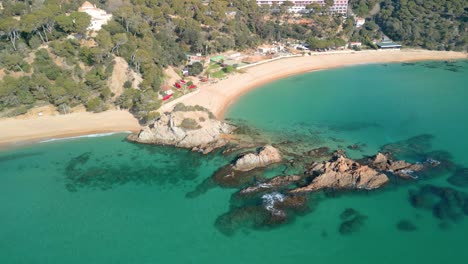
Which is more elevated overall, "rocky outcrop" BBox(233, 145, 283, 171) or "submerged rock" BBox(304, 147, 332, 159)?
"rocky outcrop" BBox(233, 145, 283, 171)

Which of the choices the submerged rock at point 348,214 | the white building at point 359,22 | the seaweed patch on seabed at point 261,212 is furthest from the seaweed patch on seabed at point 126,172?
the white building at point 359,22

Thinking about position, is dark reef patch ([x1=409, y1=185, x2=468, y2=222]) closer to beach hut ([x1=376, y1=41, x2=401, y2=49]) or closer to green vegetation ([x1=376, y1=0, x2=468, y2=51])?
beach hut ([x1=376, y1=41, x2=401, y2=49])

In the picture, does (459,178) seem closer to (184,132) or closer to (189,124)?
(189,124)

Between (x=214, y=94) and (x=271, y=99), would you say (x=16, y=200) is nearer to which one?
(x=214, y=94)

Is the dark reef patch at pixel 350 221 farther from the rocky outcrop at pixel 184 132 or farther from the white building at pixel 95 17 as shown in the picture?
the white building at pixel 95 17

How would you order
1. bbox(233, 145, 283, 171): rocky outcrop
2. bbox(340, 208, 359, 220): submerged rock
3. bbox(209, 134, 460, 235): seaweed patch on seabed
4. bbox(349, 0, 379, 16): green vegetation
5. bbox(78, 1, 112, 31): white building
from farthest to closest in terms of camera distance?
1. bbox(349, 0, 379, 16): green vegetation
2. bbox(78, 1, 112, 31): white building
3. bbox(233, 145, 283, 171): rocky outcrop
4. bbox(340, 208, 359, 220): submerged rock
5. bbox(209, 134, 460, 235): seaweed patch on seabed

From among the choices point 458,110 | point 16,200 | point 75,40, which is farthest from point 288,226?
point 75,40

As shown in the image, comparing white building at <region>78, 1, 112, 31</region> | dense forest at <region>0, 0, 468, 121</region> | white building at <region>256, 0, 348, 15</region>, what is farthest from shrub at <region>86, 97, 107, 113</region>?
white building at <region>256, 0, 348, 15</region>
